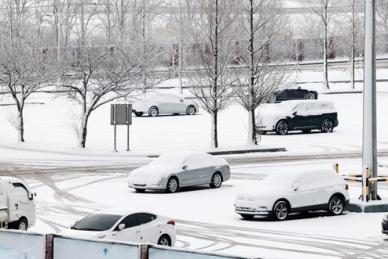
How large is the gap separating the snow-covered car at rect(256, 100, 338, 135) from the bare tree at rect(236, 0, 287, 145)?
15.5 feet

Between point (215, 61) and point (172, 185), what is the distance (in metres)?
15.9

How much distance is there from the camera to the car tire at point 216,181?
3438cm

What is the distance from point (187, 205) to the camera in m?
30.3

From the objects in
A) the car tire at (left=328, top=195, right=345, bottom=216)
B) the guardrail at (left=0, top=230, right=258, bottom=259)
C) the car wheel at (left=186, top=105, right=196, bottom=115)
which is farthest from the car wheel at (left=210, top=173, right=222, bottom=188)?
the car wheel at (left=186, top=105, right=196, bottom=115)

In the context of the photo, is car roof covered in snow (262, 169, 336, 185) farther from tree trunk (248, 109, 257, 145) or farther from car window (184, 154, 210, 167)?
tree trunk (248, 109, 257, 145)

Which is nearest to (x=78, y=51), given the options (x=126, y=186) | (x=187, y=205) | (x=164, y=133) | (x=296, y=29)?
(x=164, y=133)

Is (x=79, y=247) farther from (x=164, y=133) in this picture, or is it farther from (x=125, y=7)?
(x=125, y=7)

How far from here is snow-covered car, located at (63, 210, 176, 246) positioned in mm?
20503

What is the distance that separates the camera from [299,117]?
54.8m

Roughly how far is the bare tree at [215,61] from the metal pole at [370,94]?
19.0 m

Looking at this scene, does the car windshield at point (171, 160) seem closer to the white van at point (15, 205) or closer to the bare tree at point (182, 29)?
the white van at point (15, 205)

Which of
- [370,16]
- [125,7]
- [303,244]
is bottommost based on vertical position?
[303,244]

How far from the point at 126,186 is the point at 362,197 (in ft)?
30.7

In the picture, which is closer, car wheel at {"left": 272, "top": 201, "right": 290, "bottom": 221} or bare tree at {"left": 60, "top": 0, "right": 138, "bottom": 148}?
car wheel at {"left": 272, "top": 201, "right": 290, "bottom": 221}
